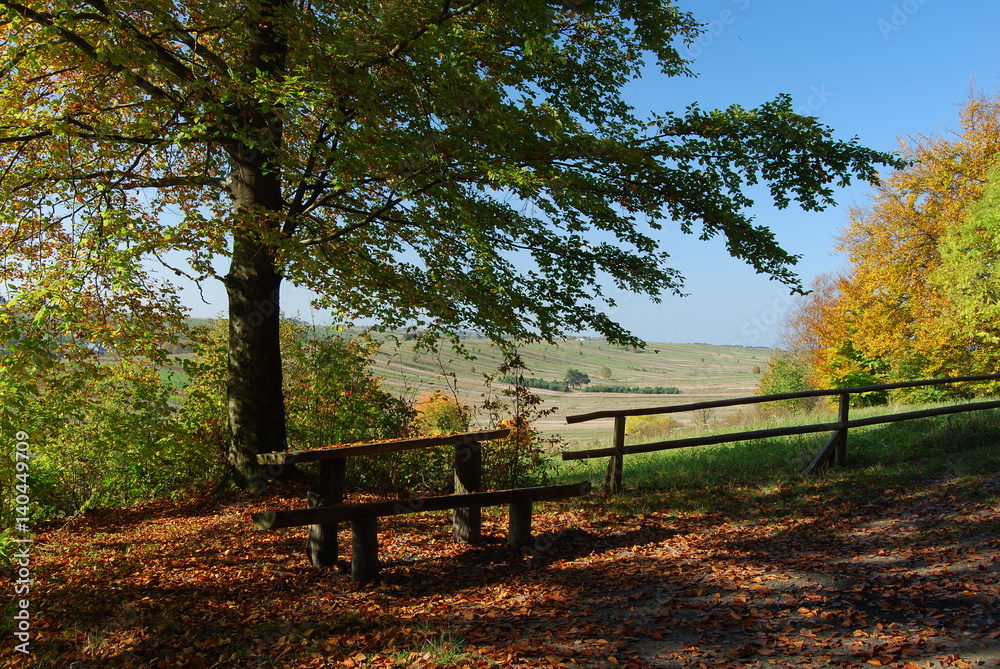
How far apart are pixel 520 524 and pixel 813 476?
5271mm

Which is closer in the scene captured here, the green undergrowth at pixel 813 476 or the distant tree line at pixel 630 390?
the green undergrowth at pixel 813 476

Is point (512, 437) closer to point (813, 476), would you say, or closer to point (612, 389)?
point (813, 476)

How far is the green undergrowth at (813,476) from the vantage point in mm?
8586

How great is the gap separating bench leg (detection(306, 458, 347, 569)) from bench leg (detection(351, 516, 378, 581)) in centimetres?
51

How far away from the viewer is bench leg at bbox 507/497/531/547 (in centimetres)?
720

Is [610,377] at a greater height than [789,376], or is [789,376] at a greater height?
[789,376]

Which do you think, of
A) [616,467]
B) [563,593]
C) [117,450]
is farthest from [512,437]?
[117,450]

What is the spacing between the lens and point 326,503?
6.71m

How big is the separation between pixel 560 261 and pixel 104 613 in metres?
Result: 7.55

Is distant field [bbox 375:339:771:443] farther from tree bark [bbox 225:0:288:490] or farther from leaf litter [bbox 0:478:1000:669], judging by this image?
leaf litter [bbox 0:478:1000:669]

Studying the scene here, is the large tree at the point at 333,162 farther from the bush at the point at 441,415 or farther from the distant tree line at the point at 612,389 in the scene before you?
the distant tree line at the point at 612,389

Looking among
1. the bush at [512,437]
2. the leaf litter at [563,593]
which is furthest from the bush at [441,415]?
the leaf litter at [563,593]

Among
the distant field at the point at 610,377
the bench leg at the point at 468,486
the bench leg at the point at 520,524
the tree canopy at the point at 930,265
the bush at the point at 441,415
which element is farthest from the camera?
the tree canopy at the point at 930,265
